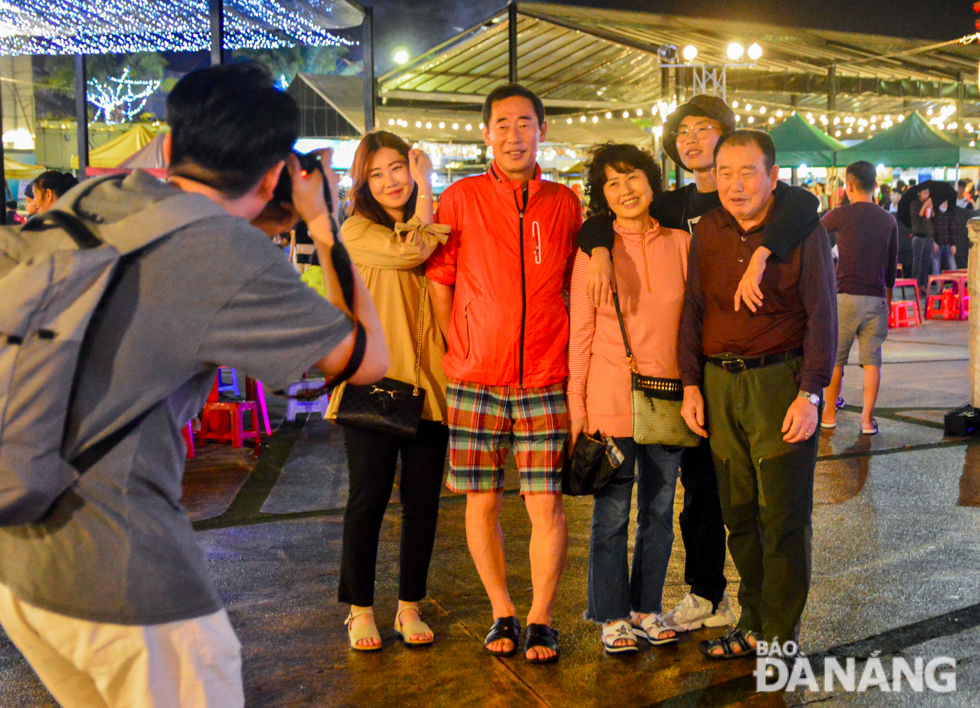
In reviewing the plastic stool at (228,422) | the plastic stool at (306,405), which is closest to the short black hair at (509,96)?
the plastic stool at (228,422)

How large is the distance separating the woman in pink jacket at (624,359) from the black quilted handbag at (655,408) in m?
0.03

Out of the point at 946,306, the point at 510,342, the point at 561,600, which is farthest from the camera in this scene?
the point at 946,306

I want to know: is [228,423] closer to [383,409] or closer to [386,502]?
[386,502]

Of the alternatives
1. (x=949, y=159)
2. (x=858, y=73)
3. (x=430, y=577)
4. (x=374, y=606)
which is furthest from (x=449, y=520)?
(x=858, y=73)

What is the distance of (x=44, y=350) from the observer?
135 cm

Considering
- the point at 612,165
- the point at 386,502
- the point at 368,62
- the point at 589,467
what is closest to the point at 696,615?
the point at 589,467

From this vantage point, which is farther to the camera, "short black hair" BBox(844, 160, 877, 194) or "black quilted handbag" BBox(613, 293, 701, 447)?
"short black hair" BBox(844, 160, 877, 194)

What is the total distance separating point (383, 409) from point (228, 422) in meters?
4.26

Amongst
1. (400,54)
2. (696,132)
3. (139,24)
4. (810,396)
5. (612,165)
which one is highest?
(400,54)

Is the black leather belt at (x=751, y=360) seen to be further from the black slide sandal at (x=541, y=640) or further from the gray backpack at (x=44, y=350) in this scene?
the gray backpack at (x=44, y=350)

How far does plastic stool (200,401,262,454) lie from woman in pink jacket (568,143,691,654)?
4268 millimetres

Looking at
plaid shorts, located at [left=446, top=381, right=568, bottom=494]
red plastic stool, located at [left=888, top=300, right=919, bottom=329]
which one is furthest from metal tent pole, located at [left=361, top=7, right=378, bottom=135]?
red plastic stool, located at [left=888, top=300, right=919, bottom=329]

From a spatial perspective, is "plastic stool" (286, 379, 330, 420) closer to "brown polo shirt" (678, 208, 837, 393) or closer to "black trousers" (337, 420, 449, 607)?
"black trousers" (337, 420, 449, 607)

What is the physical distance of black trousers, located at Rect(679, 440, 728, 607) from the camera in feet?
12.0
